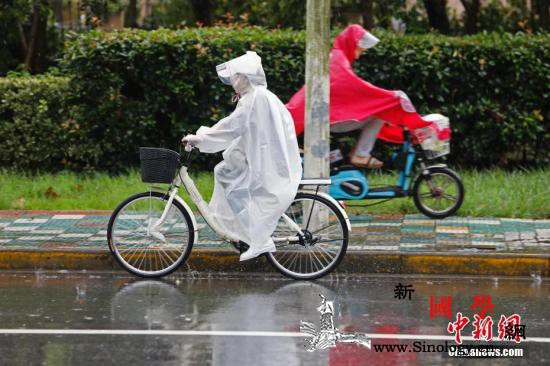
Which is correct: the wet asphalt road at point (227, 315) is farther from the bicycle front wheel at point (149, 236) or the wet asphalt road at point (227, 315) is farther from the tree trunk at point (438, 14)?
the tree trunk at point (438, 14)

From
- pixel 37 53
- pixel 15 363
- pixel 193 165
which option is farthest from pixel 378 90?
pixel 37 53

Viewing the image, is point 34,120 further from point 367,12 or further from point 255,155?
point 367,12

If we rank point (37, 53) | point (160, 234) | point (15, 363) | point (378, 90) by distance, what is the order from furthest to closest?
point (37, 53)
point (378, 90)
point (160, 234)
point (15, 363)

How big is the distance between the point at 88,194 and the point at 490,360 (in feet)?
22.9

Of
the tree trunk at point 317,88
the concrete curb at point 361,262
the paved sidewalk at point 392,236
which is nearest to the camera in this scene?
the concrete curb at point 361,262

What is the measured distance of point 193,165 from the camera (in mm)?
13797

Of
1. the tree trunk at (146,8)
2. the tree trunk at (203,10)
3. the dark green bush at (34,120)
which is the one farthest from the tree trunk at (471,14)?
the tree trunk at (146,8)

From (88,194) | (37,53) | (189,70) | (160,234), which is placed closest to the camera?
(160,234)

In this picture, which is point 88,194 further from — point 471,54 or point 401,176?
point 471,54

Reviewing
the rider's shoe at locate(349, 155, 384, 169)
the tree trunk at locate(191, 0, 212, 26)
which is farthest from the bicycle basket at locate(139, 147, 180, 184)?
the tree trunk at locate(191, 0, 212, 26)

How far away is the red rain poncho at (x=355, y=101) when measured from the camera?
33.9 feet

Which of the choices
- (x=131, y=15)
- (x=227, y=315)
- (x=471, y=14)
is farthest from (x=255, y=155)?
(x=131, y=15)

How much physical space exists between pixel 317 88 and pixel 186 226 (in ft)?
6.73

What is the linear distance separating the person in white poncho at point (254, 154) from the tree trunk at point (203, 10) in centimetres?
1238
